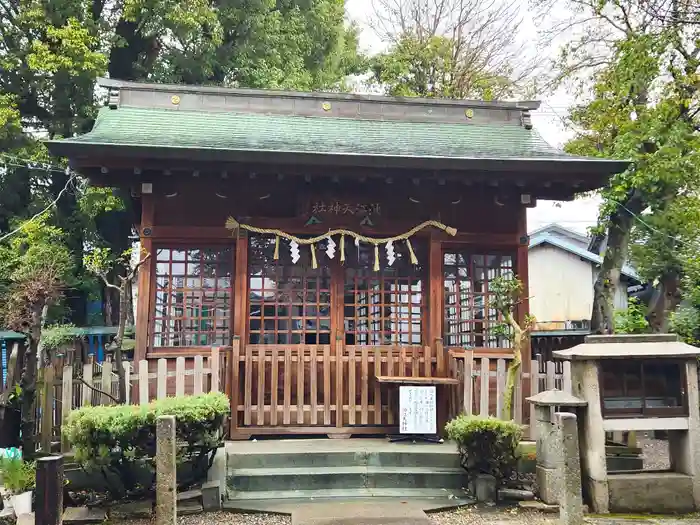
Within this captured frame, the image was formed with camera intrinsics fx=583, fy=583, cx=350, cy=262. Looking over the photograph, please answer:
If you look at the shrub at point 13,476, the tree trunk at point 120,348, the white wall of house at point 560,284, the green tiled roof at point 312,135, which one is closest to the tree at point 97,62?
the green tiled roof at point 312,135

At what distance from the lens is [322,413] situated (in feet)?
26.5

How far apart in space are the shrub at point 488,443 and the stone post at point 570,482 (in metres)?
0.82

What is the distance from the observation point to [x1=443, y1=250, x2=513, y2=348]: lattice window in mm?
8719

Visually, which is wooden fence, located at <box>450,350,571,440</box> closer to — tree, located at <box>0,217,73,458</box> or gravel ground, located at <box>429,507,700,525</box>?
gravel ground, located at <box>429,507,700,525</box>

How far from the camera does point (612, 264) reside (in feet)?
46.4

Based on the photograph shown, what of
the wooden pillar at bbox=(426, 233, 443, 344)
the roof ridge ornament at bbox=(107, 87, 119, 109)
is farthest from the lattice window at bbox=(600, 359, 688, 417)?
the roof ridge ornament at bbox=(107, 87, 119, 109)

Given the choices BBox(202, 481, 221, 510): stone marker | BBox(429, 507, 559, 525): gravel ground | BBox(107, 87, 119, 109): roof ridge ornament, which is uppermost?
BBox(107, 87, 119, 109): roof ridge ornament

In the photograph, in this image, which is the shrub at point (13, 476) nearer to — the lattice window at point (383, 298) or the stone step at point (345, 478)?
the stone step at point (345, 478)

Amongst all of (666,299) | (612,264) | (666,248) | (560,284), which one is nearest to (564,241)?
(560,284)

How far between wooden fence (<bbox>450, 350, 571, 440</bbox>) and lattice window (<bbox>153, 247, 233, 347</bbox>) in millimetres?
3293

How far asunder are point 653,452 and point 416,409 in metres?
4.81

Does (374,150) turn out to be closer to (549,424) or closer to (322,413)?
(322,413)

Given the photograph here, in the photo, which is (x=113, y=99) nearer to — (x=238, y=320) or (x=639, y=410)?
(x=238, y=320)

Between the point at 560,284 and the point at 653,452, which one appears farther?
the point at 560,284
